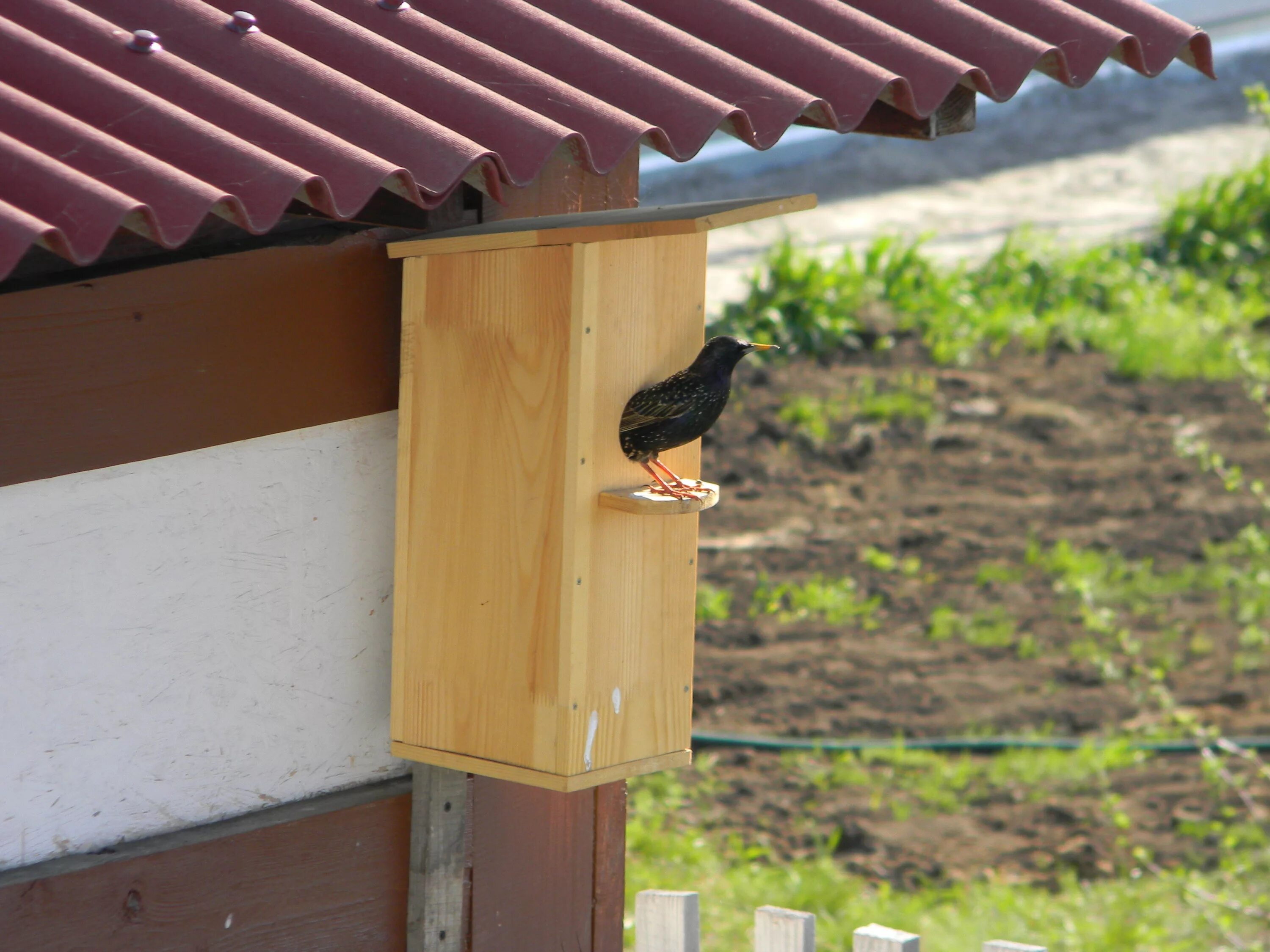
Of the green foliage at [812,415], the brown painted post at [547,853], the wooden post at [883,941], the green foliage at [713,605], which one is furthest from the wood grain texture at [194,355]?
the green foliage at [812,415]

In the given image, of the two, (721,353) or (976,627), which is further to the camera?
(976,627)

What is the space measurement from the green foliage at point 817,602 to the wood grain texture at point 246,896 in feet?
12.5

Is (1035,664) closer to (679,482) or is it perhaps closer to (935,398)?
(935,398)

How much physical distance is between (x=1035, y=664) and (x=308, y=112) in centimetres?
460

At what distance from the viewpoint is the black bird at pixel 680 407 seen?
2.62 metres

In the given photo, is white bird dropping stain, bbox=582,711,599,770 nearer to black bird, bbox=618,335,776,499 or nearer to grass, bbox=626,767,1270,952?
black bird, bbox=618,335,776,499

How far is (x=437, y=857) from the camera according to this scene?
292 centimetres

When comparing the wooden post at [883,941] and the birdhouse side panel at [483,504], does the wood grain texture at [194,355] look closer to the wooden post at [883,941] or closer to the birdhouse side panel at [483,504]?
the birdhouse side panel at [483,504]

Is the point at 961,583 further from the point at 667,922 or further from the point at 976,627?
the point at 667,922

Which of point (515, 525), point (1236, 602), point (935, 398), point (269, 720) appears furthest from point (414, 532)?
point (935, 398)

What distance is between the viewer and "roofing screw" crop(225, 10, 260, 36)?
2.40 m

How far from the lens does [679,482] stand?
2.75 meters

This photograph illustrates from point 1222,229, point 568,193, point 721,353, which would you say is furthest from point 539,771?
point 1222,229

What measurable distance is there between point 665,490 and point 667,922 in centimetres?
80
